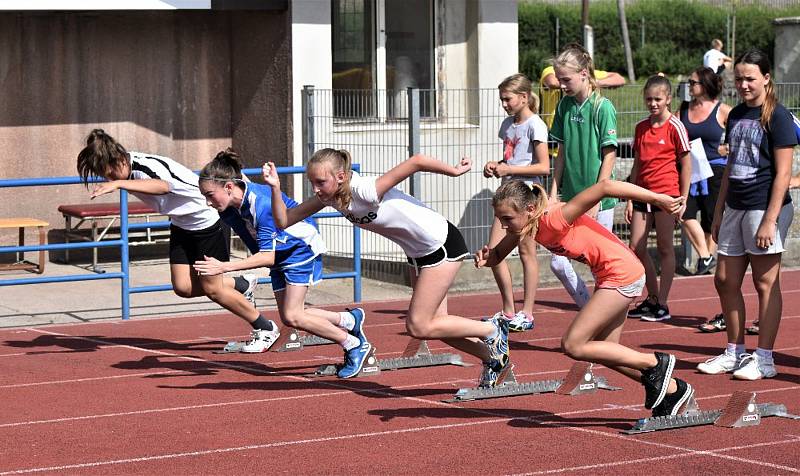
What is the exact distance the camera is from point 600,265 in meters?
7.82

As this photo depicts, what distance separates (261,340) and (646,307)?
3.37 m

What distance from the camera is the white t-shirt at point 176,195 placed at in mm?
10320

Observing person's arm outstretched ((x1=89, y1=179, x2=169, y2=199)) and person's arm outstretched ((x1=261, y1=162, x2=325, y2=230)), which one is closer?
person's arm outstretched ((x1=261, y1=162, x2=325, y2=230))

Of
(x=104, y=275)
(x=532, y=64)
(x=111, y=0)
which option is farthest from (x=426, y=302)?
(x=532, y=64)

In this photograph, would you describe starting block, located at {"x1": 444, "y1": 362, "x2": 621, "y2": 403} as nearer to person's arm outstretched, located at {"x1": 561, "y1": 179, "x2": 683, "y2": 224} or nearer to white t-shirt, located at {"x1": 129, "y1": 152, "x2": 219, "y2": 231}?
person's arm outstretched, located at {"x1": 561, "y1": 179, "x2": 683, "y2": 224}

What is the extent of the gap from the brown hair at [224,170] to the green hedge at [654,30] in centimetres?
3535

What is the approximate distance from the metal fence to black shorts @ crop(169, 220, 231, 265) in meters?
3.75

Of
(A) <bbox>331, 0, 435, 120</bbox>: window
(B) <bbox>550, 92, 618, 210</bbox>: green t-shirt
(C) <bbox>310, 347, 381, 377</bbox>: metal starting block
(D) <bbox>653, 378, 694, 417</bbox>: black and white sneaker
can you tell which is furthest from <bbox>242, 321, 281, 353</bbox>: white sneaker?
(A) <bbox>331, 0, 435, 120</bbox>: window

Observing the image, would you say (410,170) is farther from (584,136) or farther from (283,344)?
(283,344)

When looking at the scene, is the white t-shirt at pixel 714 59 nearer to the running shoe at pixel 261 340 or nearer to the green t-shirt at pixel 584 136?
the green t-shirt at pixel 584 136

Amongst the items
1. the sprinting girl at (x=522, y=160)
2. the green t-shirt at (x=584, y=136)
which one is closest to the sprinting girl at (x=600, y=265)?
the green t-shirt at (x=584, y=136)

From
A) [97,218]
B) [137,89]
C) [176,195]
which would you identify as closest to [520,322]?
[176,195]

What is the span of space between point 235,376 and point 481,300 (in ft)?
14.0

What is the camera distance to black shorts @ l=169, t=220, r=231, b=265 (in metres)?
10.6
